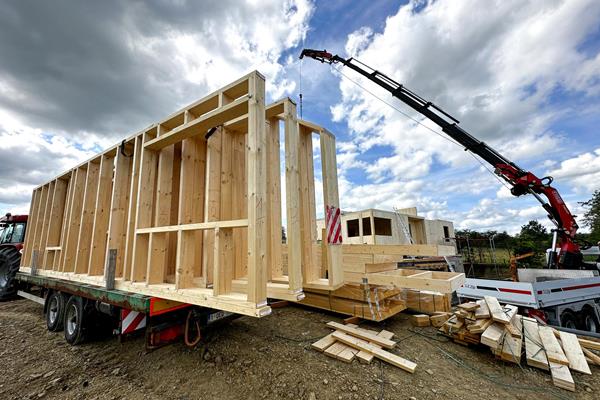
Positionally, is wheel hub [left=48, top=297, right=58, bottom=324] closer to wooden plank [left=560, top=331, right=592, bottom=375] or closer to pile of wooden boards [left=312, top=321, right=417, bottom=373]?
pile of wooden boards [left=312, top=321, right=417, bottom=373]

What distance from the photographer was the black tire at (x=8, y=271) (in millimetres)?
7559

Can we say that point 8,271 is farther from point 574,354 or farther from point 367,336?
point 574,354

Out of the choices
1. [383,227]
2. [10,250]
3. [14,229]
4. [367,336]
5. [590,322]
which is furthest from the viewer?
[383,227]

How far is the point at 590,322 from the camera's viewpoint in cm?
Result: 596

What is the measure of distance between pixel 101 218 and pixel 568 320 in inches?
404

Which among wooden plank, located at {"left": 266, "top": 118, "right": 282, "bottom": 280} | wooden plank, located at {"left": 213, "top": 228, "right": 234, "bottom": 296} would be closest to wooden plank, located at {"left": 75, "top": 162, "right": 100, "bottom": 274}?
wooden plank, located at {"left": 266, "top": 118, "right": 282, "bottom": 280}

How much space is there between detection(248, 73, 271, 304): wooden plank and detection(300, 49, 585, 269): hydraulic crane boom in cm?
1027

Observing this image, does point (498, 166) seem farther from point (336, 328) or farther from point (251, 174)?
point (251, 174)

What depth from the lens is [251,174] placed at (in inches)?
97.0

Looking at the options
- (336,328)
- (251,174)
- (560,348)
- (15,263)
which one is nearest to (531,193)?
(560,348)

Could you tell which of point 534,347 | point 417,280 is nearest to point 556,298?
point 534,347

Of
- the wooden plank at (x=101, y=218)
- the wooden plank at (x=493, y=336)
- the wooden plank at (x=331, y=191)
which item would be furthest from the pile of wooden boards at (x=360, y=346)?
the wooden plank at (x=101, y=218)

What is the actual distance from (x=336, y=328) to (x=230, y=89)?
14.6 ft

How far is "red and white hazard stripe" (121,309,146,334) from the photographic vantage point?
3.37 meters
